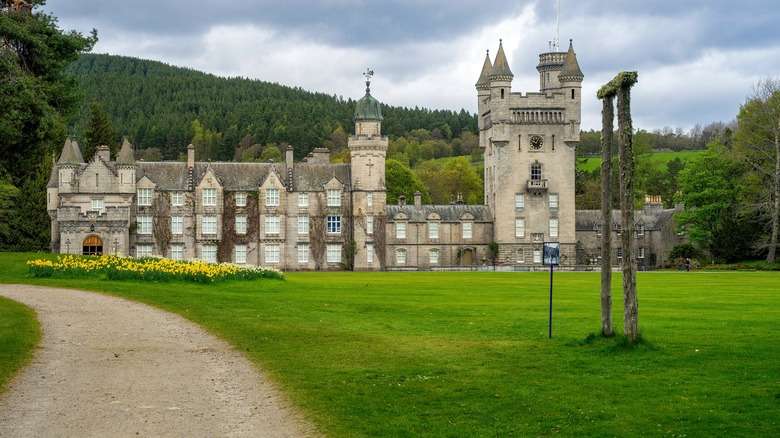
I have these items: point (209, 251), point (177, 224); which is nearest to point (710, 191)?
point (209, 251)

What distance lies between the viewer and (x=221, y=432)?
12266 mm

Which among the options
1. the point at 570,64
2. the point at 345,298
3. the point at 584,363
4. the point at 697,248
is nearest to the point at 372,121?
the point at 570,64

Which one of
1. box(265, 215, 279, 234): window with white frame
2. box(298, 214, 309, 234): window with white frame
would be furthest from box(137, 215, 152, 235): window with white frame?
box(298, 214, 309, 234): window with white frame

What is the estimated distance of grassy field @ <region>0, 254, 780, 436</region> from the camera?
42.0 ft

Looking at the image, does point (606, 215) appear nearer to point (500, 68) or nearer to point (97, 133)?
point (500, 68)

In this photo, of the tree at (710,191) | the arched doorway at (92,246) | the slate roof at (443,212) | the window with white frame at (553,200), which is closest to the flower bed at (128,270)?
the arched doorway at (92,246)

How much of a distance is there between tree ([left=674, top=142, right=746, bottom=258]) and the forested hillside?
70319 millimetres

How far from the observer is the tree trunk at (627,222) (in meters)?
18.5

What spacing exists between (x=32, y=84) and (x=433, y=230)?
192 feet

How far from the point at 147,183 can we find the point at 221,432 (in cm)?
6456

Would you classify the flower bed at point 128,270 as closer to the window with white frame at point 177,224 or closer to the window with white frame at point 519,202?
the window with white frame at point 177,224

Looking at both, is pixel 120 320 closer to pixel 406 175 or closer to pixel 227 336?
pixel 227 336

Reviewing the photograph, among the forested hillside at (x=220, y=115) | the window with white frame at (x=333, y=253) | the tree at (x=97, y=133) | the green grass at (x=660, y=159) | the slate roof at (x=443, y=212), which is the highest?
the forested hillside at (x=220, y=115)

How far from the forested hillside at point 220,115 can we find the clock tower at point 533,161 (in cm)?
6161
